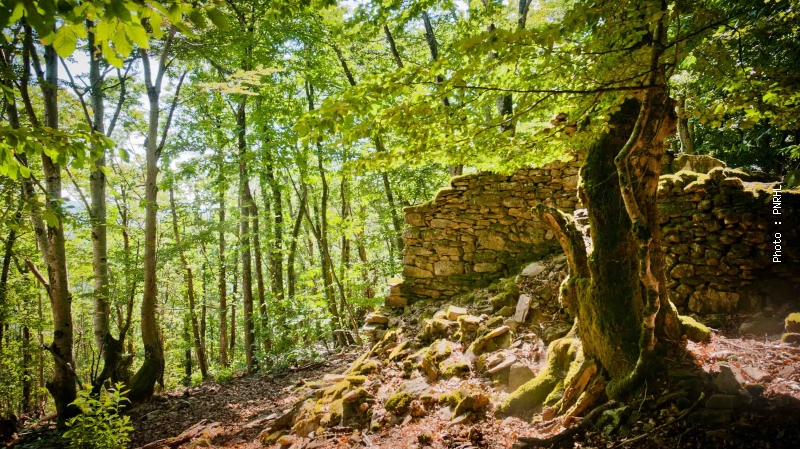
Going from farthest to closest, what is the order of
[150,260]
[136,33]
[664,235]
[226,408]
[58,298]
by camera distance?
[150,260] → [226,408] → [58,298] → [664,235] → [136,33]

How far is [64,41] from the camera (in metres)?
1.48

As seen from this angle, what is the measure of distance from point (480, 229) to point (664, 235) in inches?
117

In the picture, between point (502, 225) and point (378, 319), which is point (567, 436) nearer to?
point (502, 225)

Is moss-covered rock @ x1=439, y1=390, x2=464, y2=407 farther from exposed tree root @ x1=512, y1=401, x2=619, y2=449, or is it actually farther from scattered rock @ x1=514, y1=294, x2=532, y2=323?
scattered rock @ x1=514, y1=294, x2=532, y2=323

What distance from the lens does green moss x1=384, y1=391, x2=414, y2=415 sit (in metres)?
4.18

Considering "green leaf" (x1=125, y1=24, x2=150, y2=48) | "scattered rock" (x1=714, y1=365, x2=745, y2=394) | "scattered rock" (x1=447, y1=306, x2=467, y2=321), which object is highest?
"green leaf" (x1=125, y1=24, x2=150, y2=48)

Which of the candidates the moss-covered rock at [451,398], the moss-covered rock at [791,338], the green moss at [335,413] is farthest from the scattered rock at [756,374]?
the green moss at [335,413]

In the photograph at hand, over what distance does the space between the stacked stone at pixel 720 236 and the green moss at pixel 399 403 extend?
11.9 feet

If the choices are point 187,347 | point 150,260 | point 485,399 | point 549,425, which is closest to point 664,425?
point 549,425

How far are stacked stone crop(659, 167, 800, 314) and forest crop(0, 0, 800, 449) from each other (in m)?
0.02

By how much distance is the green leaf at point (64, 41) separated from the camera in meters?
1.46

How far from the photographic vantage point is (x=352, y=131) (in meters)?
2.33

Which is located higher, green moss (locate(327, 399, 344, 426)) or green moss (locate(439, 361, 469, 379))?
green moss (locate(439, 361, 469, 379))

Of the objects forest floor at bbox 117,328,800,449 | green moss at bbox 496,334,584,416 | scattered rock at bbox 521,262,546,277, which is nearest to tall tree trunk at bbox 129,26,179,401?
forest floor at bbox 117,328,800,449
